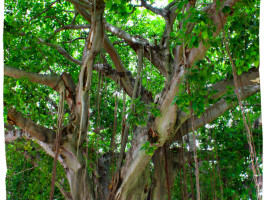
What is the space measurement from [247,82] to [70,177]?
Answer: 6.82ft

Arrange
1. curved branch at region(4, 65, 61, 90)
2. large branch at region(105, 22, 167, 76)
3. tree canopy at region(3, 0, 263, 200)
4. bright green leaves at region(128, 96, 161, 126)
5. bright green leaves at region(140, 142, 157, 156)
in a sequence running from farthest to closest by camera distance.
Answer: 1. large branch at region(105, 22, 167, 76)
2. curved branch at region(4, 65, 61, 90)
3. bright green leaves at region(140, 142, 157, 156)
4. bright green leaves at region(128, 96, 161, 126)
5. tree canopy at region(3, 0, 263, 200)

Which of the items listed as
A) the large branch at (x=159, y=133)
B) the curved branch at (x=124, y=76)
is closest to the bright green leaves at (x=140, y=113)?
the large branch at (x=159, y=133)

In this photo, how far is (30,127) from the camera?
2.95 meters

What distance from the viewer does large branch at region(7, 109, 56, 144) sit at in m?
2.85

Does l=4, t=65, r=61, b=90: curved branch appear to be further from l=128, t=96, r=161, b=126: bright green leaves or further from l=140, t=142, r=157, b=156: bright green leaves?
l=140, t=142, r=157, b=156: bright green leaves

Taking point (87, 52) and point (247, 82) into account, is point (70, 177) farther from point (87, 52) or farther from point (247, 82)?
point (247, 82)

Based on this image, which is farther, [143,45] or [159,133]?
[143,45]

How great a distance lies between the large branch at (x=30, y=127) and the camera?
2.85 meters

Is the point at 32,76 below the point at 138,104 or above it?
above

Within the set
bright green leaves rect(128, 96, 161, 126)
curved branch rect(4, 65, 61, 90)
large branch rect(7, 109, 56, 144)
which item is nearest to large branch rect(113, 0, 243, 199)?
bright green leaves rect(128, 96, 161, 126)

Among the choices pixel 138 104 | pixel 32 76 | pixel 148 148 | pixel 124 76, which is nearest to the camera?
pixel 138 104

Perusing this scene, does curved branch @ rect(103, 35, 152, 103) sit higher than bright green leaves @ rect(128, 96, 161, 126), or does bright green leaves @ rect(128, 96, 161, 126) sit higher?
curved branch @ rect(103, 35, 152, 103)

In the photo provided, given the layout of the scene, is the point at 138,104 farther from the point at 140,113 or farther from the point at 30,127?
the point at 30,127

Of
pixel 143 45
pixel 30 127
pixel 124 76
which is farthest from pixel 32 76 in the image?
pixel 143 45
